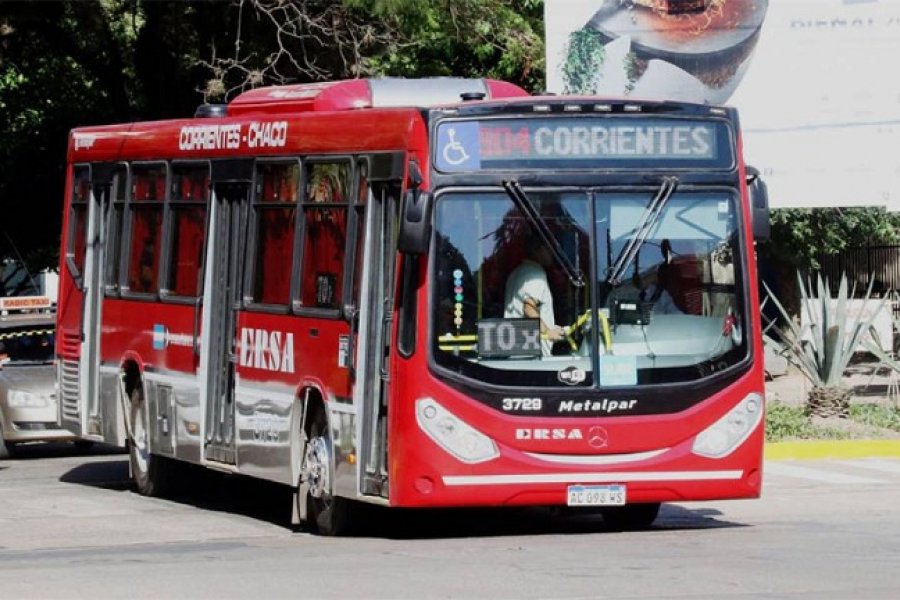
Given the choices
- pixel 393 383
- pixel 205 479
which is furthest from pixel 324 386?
pixel 205 479

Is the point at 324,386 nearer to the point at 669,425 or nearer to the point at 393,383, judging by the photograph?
the point at 393,383

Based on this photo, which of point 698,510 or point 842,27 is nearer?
point 698,510

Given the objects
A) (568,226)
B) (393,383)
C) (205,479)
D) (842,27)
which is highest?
(842,27)

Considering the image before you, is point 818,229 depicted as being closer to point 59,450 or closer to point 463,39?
point 463,39

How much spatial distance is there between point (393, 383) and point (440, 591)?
285cm

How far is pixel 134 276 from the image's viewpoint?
60.4 feet

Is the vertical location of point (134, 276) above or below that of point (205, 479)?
above

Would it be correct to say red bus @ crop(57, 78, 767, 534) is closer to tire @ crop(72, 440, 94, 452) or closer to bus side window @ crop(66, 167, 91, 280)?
bus side window @ crop(66, 167, 91, 280)

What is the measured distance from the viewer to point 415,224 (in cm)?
1309

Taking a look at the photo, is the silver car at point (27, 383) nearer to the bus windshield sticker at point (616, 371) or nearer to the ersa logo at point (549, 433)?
the ersa logo at point (549, 433)

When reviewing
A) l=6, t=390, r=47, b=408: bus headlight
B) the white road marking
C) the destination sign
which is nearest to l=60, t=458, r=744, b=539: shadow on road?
the white road marking

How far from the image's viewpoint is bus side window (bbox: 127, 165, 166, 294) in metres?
17.9

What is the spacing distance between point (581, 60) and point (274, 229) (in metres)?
9.99

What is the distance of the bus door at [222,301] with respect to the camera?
1623 cm
